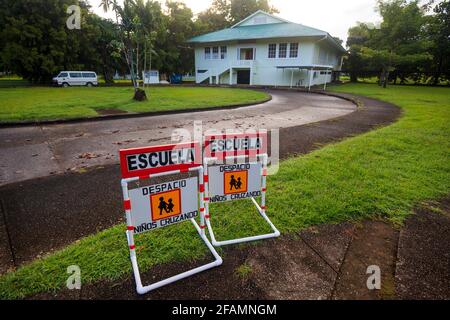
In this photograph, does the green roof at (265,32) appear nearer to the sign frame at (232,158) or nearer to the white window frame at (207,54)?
the white window frame at (207,54)

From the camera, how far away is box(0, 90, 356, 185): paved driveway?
525 centimetres

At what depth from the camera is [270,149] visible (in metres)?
6.28

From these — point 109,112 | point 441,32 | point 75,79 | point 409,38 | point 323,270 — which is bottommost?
point 323,270

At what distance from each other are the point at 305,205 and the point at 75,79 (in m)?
32.6

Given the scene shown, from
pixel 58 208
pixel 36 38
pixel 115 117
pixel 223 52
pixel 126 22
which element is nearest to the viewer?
pixel 58 208

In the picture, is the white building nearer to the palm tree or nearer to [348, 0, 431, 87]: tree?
[348, 0, 431, 87]: tree

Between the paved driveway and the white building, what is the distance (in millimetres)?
18832

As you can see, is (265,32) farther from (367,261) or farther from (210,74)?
(367,261)

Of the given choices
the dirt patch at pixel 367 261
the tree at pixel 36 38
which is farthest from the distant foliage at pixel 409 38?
the tree at pixel 36 38

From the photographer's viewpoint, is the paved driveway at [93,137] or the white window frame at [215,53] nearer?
the paved driveway at [93,137]

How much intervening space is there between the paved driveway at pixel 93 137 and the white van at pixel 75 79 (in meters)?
23.8

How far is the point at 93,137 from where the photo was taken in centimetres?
750

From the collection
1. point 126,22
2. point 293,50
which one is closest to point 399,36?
point 293,50

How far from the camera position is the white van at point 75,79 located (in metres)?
28.1
